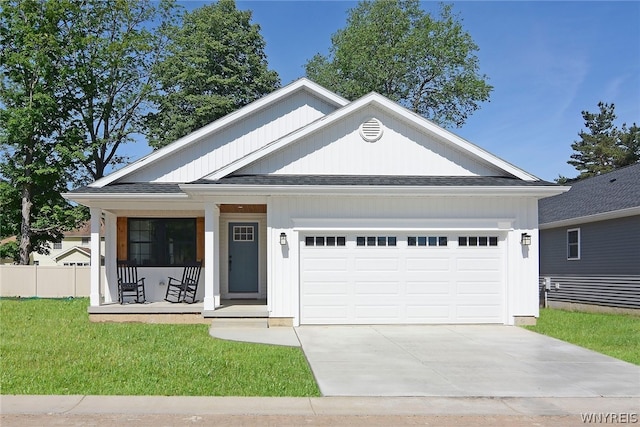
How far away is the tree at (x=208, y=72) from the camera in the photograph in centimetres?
3209

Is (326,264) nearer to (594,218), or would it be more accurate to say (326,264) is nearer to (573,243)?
(594,218)

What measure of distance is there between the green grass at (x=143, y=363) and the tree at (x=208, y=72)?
68.3 feet

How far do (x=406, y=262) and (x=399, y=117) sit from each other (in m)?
3.29

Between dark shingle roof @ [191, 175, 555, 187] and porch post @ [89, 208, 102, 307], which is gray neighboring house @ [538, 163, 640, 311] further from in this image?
porch post @ [89, 208, 102, 307]

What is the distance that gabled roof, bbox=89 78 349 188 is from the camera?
15217 millimetres

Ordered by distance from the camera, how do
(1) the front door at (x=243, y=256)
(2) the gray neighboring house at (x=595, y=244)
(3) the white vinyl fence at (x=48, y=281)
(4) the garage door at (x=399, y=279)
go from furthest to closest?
(3) the white vinyl fence at (x=48, y=281), (2) the gray neighboring house at (x=595, y=244), (1) the front door at (x=243, y=256), (4) the garage door at (x=399, y=279)

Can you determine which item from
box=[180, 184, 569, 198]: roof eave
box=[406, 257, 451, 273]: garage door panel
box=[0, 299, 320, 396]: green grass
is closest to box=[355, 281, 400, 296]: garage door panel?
box=[406, 257, 451, 273]: garage door panel

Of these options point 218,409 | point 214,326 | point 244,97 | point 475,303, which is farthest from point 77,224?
point 218,409

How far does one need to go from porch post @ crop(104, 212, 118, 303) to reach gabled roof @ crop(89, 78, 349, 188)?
3.58ft

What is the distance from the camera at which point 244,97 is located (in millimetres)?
34844

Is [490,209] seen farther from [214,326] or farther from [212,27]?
[212,27]

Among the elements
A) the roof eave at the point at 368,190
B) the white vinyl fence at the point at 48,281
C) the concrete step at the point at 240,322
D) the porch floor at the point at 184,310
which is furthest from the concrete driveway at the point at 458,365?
the white vinyl fence at the point at 48,281

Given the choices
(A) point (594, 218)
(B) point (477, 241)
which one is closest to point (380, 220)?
(B) point (477, 241)

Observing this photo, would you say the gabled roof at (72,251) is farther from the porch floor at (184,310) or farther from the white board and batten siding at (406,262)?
the white board and batten siding at (406,262)
